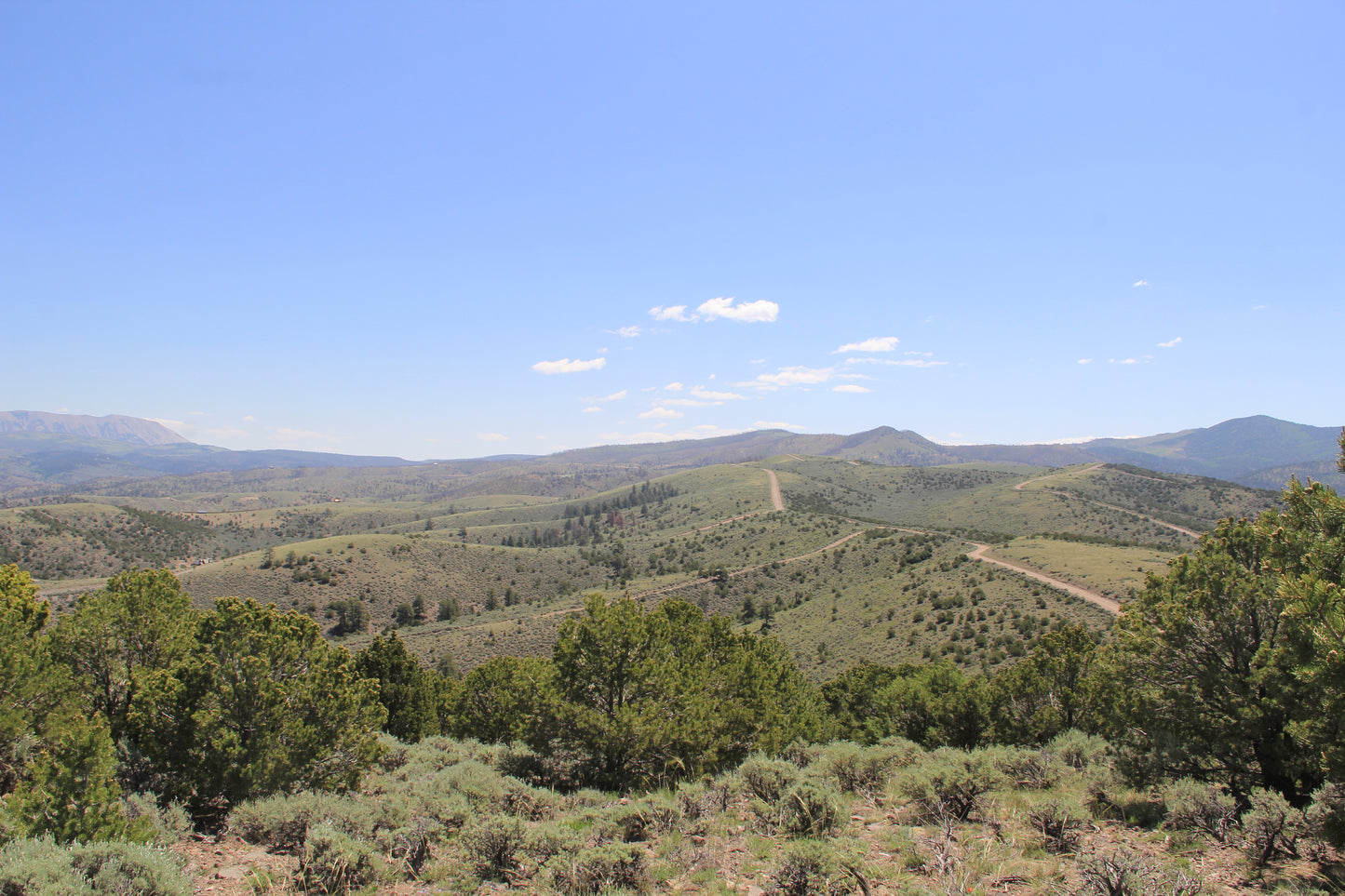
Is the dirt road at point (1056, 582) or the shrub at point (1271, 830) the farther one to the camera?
the dirt road at point (1056, 582)

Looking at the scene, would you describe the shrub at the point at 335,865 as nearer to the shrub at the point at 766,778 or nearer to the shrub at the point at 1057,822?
the shrub at the point at 766,778

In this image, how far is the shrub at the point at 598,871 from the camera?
31.3 feet

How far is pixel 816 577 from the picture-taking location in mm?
91125

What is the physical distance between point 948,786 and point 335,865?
12027 mm

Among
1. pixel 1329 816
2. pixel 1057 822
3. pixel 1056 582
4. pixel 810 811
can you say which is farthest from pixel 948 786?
pixel 1056 582

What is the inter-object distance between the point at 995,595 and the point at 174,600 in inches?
2462

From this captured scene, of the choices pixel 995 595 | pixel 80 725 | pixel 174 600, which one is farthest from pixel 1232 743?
pixel 995 595

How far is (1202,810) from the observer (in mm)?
10906

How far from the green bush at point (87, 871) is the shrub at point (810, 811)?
10.00 m

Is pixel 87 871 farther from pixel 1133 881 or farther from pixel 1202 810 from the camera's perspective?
pixel 1202 810

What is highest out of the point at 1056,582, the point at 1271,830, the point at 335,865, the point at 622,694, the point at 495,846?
the point at 1271,830

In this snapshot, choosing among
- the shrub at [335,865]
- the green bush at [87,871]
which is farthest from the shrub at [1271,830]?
the green bush at [87,871]

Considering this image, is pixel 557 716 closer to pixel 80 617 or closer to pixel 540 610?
pixel 80 617

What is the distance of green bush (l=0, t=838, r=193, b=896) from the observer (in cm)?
744
